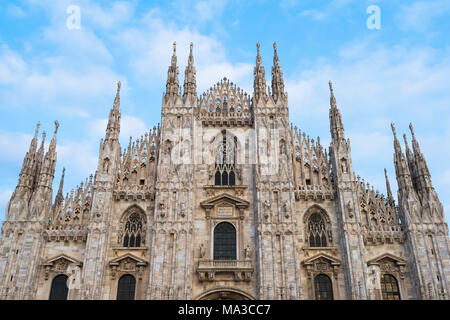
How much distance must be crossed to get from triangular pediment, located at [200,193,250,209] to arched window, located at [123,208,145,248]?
4253 mm

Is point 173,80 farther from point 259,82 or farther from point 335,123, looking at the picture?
point 335,123

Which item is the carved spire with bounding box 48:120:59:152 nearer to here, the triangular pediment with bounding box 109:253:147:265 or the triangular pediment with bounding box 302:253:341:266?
the triangular pediment with bounding box 109:253:147:265

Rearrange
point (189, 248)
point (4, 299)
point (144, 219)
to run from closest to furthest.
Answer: point (4, 299) < point (189, 248) < point (144, 219)

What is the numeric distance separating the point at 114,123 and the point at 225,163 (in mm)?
8489

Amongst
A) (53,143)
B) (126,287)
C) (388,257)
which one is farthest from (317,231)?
(53,143)

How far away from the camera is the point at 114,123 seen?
31.1 metres

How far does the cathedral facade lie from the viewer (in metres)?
26.2

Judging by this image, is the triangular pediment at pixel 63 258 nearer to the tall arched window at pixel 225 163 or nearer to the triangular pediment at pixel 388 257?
the tall arched window at pixel 225 163

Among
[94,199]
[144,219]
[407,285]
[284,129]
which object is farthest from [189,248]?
[407,285]

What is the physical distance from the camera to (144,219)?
2862 cm

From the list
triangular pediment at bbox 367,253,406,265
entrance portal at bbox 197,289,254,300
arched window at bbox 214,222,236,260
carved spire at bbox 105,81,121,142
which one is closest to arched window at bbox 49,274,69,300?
entrance portal at bbox 197,289,254,300

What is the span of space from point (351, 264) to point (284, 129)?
10231 mm

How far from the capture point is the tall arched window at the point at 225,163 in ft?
98.1

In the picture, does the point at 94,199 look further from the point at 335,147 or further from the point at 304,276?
the point at 335,147
